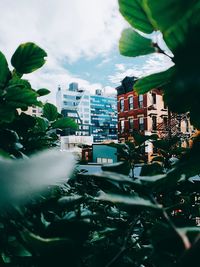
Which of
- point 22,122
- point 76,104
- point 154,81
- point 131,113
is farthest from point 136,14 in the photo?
point 76,104

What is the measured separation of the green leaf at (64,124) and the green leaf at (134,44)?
0.67 metres

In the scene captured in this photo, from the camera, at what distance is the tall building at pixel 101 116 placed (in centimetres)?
9894

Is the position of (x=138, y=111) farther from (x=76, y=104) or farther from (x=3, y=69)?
(x=76, y=104)

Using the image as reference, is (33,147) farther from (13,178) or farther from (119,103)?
(119,103)

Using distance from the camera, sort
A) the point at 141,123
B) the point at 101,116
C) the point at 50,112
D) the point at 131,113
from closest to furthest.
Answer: the point at 50,112
the point at 141,123
the point at 131,113
the point at 101,116

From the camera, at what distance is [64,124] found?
1.35 m

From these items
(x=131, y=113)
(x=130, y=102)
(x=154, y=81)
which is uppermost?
(x=130, y=102)

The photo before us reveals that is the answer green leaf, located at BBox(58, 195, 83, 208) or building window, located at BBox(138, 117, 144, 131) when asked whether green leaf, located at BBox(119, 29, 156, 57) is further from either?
building window, located at BBox(138, 117, 144, 131)

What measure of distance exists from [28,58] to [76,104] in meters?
91.7

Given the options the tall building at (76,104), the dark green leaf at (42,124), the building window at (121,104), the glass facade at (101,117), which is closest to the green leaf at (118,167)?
the dark green leaf at (42,124)

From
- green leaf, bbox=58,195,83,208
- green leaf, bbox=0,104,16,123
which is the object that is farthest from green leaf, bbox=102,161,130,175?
green leaf, bbox=0,104,16,123

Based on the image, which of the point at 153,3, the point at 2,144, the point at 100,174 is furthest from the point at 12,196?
the point at 2,144

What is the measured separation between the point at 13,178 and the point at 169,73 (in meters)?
0.44

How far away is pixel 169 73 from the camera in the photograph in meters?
0.66
